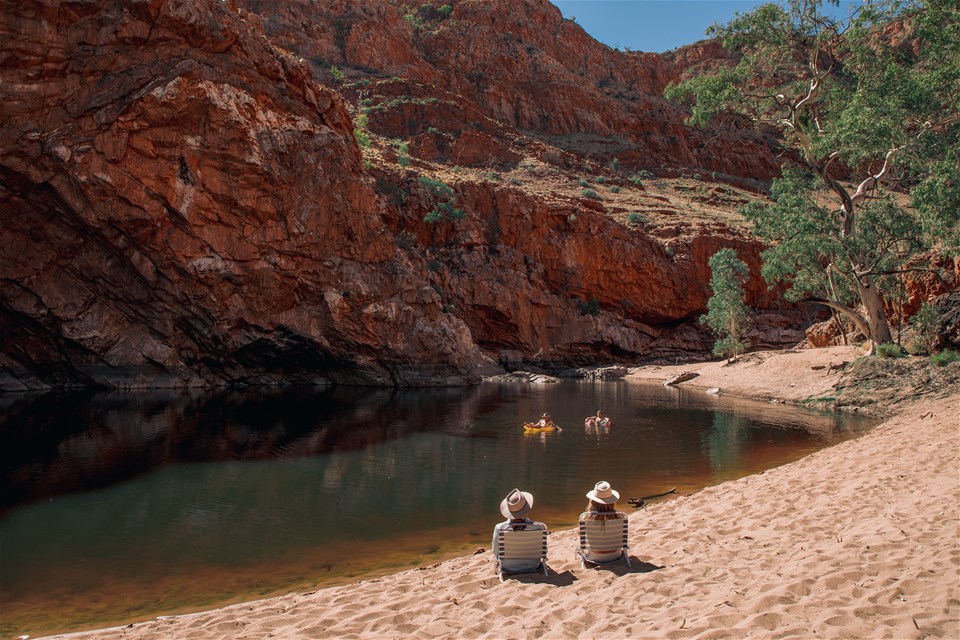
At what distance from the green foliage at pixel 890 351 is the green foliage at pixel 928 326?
0.93 metres

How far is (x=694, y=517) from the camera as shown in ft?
29.7

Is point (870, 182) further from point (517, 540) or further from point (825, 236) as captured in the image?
point (517, 540)

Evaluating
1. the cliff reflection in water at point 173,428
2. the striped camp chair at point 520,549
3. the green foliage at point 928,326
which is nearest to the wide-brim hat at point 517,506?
the striped camp chair at point 520,549

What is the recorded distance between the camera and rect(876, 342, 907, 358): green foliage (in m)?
26.2

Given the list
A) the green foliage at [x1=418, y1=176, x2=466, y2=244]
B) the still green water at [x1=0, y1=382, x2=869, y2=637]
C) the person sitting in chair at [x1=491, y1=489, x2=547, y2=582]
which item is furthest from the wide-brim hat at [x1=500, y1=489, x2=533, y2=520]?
the green foliage at [x1=418, y1=176, x2=466, y2=244]

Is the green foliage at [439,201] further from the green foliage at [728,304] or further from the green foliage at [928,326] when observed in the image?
the green foliage at [928,326]

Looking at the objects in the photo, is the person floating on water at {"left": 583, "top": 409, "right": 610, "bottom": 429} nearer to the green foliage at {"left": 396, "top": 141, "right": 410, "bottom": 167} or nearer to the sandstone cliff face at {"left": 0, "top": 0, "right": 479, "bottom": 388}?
the sandstone cliff face at {"left": 0, "top": 0, "right": 479, "bottom": 388}

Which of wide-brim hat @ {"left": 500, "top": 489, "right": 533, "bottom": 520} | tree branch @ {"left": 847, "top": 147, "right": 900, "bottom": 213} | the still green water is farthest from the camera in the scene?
tree branch @ {"left": 847, "top": 147, "right": 900, "bottom": 213}

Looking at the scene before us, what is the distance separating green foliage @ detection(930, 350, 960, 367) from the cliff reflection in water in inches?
764

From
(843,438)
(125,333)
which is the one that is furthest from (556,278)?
Answer: (843,438)

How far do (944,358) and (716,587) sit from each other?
78.2 ft

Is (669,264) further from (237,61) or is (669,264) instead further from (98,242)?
(98,242)

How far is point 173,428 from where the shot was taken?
21688 mm

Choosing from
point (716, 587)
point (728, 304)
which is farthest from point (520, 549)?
point (728, 304)
